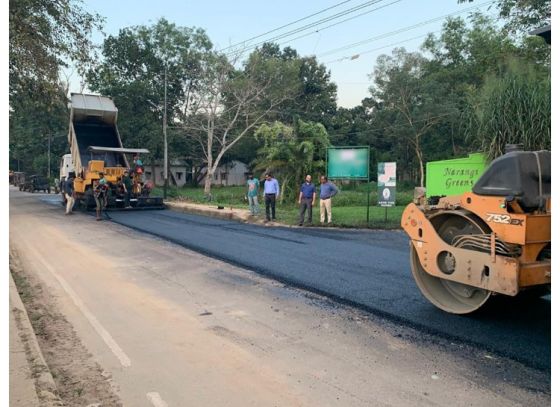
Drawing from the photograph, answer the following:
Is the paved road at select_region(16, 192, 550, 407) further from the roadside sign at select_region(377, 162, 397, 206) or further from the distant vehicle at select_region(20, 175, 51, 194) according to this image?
the distant vehicle at select_region(20, 175, 51, 194)

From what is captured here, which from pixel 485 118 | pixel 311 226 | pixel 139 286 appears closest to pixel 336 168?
pixel 311 226

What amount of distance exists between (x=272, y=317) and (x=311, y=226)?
32.6 ft

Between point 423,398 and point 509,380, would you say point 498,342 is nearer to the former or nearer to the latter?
point 509,380

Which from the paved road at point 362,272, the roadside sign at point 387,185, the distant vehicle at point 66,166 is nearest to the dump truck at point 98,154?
the distant vehicle at point 66,166

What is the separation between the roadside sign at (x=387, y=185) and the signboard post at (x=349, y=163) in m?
1.56

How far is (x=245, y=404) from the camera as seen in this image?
→ 3664mm

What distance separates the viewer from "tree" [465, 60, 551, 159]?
12.6m

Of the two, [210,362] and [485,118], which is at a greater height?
[485,118]

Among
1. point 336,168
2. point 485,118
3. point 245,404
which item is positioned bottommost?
point 245,404

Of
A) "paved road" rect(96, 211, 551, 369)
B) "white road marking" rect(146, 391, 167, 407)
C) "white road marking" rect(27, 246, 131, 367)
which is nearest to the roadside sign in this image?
"paved road" rect(96, 211, 551, 369)

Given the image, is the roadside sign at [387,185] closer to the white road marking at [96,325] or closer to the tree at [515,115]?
the tree at [515,115]

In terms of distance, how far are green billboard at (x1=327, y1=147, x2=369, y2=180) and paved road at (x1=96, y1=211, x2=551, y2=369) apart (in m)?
3.77

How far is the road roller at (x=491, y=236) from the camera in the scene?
4.75 meters

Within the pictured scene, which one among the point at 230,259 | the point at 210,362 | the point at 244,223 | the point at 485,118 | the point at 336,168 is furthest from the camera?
the point at 336,168
